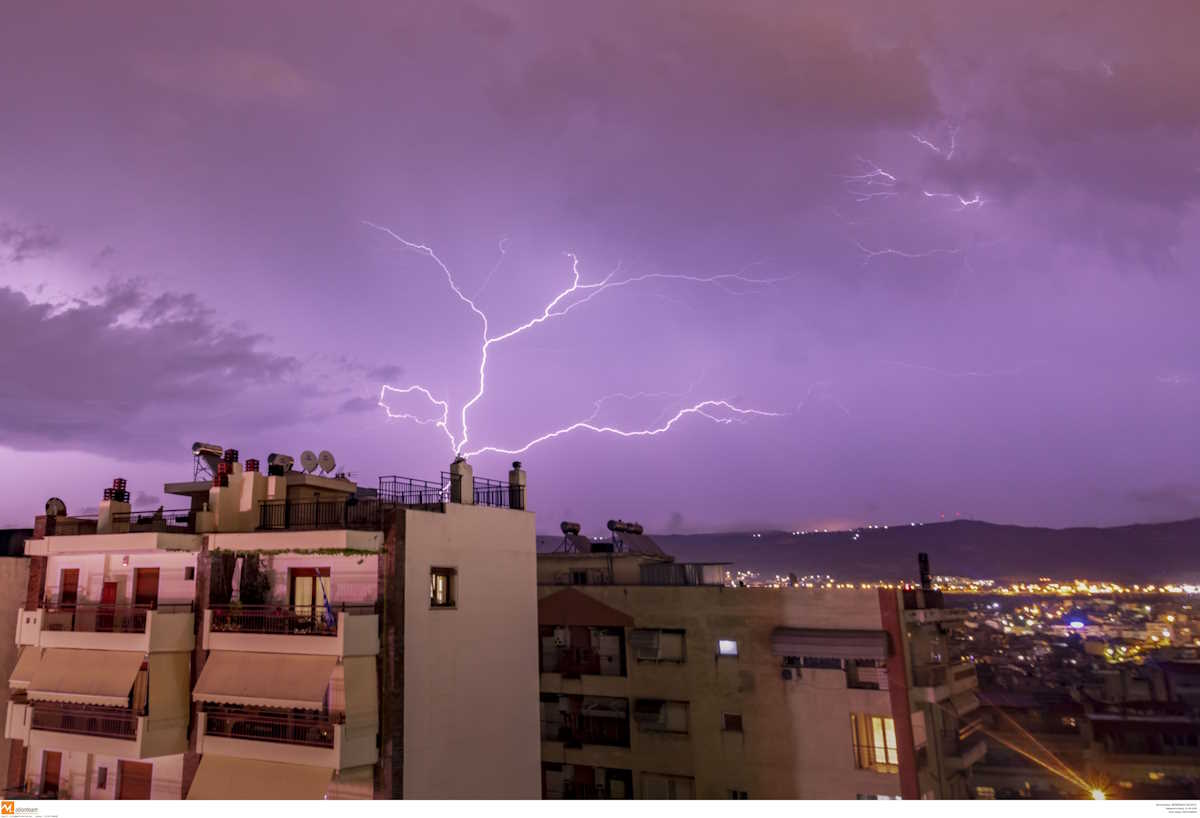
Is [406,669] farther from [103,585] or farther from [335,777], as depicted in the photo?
[103,585]

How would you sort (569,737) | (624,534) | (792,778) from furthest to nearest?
(624,534)
(569,737)
(792,778)

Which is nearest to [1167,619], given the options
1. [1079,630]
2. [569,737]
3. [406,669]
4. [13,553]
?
[1079,630]

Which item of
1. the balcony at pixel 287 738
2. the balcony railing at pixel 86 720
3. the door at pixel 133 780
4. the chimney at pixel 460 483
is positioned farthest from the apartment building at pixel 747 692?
the balcony railing at pixel 86 720

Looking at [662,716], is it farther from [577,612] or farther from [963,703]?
[963,703]

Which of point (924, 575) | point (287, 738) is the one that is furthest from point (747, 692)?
point (287, 738)

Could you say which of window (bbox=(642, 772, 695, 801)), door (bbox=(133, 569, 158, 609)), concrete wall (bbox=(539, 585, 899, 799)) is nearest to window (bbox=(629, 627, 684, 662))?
concrete wall (bbox=(539, 585, 899, 799))

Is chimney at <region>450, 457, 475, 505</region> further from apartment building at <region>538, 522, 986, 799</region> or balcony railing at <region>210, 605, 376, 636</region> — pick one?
apartment building at <region>538, 522, 986, 799</region>

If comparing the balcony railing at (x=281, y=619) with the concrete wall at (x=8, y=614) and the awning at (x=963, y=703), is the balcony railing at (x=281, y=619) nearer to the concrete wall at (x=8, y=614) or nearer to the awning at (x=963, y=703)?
the concrete wall at (x=8, y=614)
